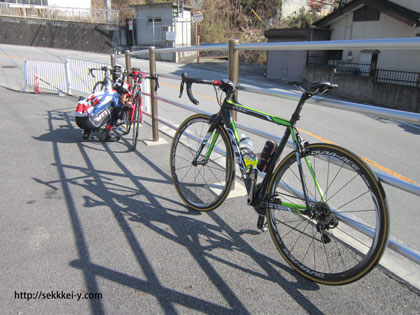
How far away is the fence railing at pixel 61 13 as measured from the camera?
121ft

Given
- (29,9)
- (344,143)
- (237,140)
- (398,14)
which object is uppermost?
(29,9)

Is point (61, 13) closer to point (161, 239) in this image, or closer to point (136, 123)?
point (136, 123)

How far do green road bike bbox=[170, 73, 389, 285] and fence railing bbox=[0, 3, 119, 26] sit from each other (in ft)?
121

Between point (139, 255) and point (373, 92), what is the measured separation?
665 inches

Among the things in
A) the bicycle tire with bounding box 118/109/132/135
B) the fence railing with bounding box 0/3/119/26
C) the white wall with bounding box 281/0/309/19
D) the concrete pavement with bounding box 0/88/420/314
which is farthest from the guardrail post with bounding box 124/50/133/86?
the white wall with bounding box 281/0/309/19

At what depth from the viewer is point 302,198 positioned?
277 centimetres

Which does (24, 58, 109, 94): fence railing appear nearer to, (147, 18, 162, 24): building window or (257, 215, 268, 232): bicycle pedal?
(257, 215, 268, 232): bicycle pedal

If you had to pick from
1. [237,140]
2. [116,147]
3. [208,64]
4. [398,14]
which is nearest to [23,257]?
[237,140]

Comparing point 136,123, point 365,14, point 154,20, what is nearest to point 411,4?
point 365,14

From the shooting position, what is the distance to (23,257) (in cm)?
280

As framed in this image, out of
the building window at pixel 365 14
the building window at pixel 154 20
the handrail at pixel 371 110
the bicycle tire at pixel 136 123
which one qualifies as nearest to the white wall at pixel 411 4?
the building window at pixel 365 14

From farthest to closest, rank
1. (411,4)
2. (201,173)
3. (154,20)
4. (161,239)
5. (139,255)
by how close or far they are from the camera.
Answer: (154,20) → (411,4) → (201,173) → (161,239) → (139,255)

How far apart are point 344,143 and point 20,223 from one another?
676 cm

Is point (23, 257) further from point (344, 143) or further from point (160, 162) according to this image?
point (344, 143)
